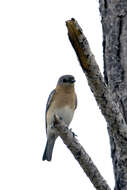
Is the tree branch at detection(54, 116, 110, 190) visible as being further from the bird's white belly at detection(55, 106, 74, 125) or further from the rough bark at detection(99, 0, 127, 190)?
the bird's white belly at detection(55, 106, 74, 125)

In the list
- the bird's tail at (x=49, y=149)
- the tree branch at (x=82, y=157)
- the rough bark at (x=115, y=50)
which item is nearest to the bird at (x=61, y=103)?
the bird's tail at (x=49, y=149)

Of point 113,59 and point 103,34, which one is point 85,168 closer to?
point 113,59

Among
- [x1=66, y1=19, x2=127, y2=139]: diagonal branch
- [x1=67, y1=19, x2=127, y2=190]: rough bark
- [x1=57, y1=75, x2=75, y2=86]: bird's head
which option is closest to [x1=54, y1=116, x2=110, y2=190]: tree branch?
[x1=67, y1=19, x2=127, y2=190]: rough bark

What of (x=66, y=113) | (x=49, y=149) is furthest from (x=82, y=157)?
(x=49, y=149)

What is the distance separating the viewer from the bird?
26.1 feet

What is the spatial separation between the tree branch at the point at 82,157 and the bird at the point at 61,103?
4292 mm

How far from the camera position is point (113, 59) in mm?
4203

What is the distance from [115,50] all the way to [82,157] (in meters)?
1.10

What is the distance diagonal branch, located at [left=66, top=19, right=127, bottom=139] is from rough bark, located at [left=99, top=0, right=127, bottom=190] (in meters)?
0.80

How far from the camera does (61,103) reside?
315 inches

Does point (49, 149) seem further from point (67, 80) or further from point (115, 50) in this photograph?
point (115, 50)

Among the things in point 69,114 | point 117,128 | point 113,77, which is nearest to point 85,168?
point 117,128

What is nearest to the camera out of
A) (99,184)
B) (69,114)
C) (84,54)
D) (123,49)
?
(84,54)

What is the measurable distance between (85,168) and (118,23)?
135cm
